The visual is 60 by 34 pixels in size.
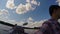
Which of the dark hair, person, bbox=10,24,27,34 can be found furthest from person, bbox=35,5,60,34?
person, bbox=10,24,27,34

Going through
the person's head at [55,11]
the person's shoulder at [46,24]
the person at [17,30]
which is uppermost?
the person's head at [55,11]

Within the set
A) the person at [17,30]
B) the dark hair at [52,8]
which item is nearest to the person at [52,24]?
the dark hair at [52,8]

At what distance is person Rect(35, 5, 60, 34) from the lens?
1464 millimetres

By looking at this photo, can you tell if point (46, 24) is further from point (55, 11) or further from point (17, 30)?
point (17, 30)

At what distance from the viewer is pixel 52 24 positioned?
1.49 metres

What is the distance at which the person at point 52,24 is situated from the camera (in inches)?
57.7

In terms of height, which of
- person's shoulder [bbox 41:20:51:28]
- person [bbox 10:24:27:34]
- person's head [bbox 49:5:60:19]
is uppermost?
person's head [bbox 49:5:60:19]

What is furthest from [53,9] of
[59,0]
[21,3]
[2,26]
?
[2,26]

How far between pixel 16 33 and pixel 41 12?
304 millimetres

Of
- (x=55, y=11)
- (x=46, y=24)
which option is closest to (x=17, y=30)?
(x=46, y=24)

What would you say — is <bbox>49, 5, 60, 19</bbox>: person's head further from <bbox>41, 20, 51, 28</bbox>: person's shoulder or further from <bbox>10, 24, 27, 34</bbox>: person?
<bbox>10, 24, 27, 34</bbox>: person

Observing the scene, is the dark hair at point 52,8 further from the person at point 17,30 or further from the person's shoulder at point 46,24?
the person at point 17,30

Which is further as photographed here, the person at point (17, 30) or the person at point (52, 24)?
the person at point (17, 30)

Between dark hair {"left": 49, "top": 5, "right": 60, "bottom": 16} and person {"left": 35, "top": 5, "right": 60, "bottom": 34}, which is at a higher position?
dark hair {"left": 49, "top": 5, "right": 60, "bottom": 16}
